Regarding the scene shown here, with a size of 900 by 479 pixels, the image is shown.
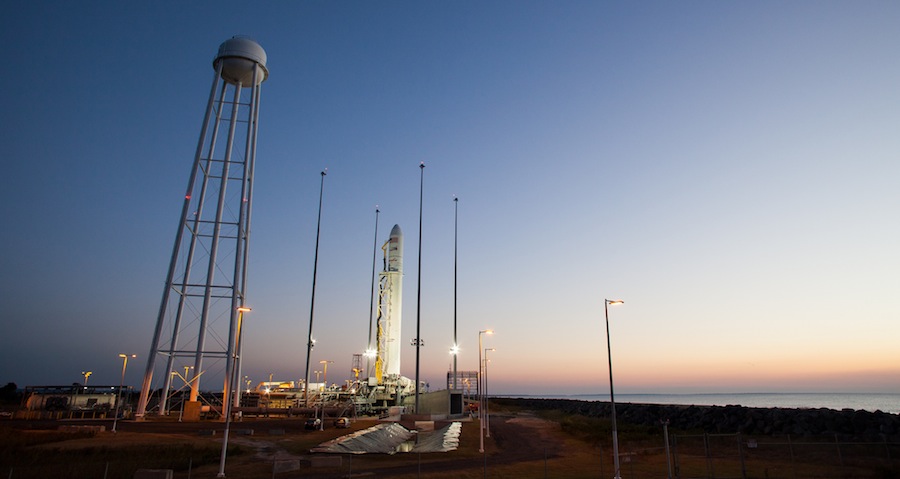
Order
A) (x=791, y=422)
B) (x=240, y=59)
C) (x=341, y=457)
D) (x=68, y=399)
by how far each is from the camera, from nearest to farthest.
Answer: (x=341, y=457) < (x=791, y=422) < (x=240, y=59) < (x=68, y=399)

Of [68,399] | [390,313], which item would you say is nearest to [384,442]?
[390,313]

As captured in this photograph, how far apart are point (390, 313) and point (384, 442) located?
44.6 m

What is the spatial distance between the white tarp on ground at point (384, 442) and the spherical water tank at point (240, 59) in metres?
40.5

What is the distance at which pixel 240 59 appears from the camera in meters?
59.4

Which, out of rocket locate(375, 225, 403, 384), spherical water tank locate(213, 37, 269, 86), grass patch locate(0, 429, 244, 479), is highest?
spherical water tank locate(213, 37, 269, 86)

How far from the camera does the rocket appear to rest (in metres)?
83.1

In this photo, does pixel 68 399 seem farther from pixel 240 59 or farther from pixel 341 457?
pixel 341 457

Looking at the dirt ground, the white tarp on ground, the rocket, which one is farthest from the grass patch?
the rocket

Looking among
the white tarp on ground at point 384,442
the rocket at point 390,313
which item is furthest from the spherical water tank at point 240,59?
the white tarp on ground at point 384,442

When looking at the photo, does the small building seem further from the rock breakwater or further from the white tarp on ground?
the rock breakwater

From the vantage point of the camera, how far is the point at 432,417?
62.6m

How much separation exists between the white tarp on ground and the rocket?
33946 millimetres

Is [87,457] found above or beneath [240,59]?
beneath

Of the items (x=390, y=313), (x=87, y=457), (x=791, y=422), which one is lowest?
(x=87, y=457)
